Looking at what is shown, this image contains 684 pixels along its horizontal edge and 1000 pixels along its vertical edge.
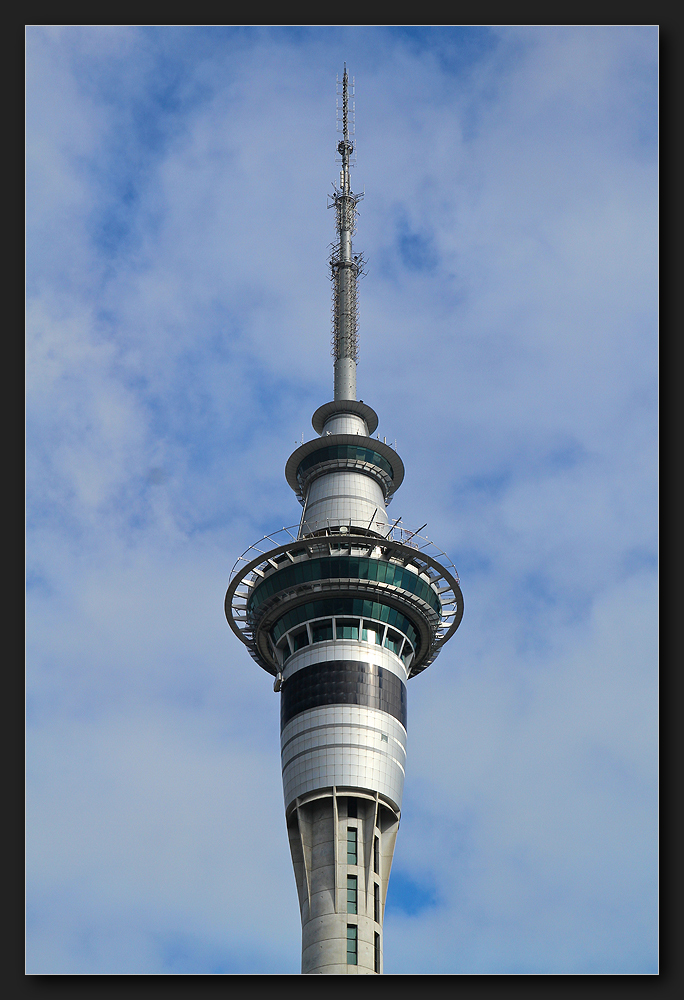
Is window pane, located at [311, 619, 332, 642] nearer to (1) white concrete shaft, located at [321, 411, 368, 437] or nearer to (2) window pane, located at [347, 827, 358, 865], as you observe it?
(2) window pane, located at [347, 827, 358, 865]

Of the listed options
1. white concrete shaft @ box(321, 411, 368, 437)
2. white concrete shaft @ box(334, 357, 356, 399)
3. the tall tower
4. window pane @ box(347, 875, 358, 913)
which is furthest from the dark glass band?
white concrete shaft @ box(334, 357, 356, 399)

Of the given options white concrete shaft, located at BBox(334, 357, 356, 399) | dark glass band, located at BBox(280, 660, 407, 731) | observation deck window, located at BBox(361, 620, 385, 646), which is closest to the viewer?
dark glass band, located at BBox(280, 660, 407, 731)

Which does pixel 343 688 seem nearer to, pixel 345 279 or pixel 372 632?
pixel 372 632

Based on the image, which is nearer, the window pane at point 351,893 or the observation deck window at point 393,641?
the window pane at point 351,893

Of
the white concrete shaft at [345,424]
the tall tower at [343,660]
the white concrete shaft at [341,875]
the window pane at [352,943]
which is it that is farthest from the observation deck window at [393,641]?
the white concrete shaft at [345,424]

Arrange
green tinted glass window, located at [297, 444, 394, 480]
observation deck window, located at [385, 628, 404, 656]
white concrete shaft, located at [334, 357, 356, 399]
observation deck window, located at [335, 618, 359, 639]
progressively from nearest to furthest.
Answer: observation deck window, located at [335, 618, 359, 639]
observation deck window, located at [385, 628, 404, 656]
green tinted glass window, located at [297, 444, 394, 480]
white concrete shaft, located at [334, 357, 356, 399]

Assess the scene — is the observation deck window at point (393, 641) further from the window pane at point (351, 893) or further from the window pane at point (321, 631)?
the window pane at point (351, 893)

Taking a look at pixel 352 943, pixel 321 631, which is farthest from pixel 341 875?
pixel 321 631
